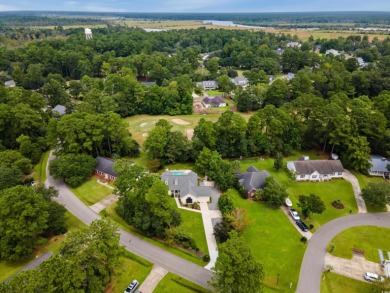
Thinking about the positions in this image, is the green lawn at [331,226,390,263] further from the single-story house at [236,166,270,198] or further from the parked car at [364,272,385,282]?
the single-story house at [236,166,270,198]

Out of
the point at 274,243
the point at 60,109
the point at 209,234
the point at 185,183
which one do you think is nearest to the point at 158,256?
the point at 209,234

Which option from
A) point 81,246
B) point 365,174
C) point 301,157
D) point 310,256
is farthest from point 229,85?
point 81,246

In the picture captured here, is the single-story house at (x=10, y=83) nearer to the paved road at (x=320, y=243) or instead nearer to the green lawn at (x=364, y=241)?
the paved road at (x=320, y=243)

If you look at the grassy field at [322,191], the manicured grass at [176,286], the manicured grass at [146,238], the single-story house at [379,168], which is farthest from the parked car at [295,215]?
the single-story house at [379,168]


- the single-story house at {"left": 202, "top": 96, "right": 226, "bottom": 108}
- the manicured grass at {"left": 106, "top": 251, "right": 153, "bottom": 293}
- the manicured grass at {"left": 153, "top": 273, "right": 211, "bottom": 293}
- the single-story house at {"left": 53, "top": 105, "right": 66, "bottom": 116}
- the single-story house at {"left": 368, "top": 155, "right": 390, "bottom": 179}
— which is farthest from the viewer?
the single-story house at {"left": 202, "top": 96, "right": 226, "bottom": 108}

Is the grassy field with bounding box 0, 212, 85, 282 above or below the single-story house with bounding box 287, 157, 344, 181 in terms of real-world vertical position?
below

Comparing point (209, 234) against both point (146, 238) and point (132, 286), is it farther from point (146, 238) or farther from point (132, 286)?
point (132, 286)

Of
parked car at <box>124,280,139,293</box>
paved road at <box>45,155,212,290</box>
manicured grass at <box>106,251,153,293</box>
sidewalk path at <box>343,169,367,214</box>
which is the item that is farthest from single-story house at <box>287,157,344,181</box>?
parked car at <box>124,280,139,293</box>
